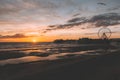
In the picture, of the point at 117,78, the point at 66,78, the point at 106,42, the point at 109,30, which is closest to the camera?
the point at 117,78

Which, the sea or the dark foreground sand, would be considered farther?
the sea

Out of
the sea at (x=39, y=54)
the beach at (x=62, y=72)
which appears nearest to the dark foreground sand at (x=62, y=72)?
the beach at (x=62, y=72)

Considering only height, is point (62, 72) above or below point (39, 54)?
below

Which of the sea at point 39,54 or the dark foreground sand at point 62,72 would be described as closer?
the dark foreground sand at point 62,72

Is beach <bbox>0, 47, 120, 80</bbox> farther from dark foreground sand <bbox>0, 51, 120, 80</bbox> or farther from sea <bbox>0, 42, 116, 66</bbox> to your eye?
sea <bbox>0, 42, 116, 66</bbox>

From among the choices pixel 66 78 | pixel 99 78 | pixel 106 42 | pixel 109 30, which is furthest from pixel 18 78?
pixel 106 42

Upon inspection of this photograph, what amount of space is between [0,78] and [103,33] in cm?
9041

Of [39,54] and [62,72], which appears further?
[39,54]

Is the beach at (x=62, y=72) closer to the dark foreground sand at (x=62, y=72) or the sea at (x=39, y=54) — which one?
the dark foreground sand at (x=62, y=72)

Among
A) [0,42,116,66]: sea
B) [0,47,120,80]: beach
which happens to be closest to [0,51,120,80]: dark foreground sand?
[0,47,120,80]: beach

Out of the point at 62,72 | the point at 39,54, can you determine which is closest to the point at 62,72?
the point at 62,72

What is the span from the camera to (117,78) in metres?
12.8

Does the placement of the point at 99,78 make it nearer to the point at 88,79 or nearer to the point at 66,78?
the point at 88,79

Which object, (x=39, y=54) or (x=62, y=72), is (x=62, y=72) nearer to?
(x=62, y=72)
